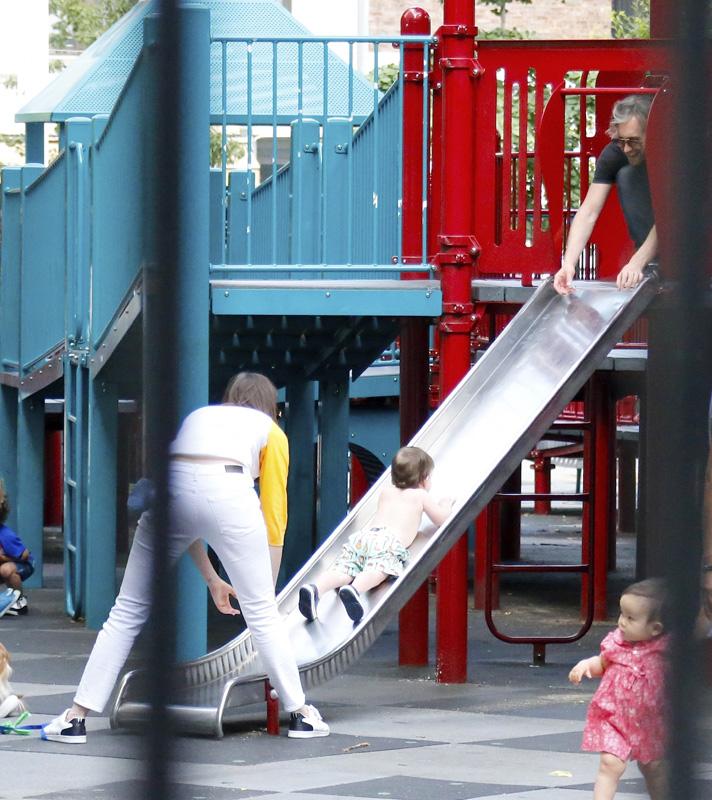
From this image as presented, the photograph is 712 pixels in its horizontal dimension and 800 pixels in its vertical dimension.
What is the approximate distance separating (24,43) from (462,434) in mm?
17991

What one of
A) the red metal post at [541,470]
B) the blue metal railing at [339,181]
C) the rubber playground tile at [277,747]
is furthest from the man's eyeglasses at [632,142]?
the red metal post at [541,470]

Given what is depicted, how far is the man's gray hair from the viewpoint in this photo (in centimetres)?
760

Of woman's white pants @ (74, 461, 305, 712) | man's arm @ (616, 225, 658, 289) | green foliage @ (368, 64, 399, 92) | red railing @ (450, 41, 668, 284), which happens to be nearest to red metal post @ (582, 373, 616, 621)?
red railing @ (450, 41, 668, 284)

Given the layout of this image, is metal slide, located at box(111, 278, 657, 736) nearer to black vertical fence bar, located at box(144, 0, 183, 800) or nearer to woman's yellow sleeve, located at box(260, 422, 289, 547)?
woman's yellow sleeve, located at box(260, 422, 289, 547)

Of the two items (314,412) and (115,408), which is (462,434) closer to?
(115,408)

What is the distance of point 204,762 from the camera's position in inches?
246

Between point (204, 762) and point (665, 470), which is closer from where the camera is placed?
point (665, 470)

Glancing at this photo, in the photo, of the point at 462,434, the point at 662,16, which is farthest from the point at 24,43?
the point at 662,16

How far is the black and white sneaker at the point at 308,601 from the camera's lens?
7.26 meters

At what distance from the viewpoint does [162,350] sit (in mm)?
1434

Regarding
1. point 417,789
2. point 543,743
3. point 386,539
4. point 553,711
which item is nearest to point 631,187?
point 386,539

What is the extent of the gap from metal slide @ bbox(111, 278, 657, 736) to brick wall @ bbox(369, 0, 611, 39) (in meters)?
24.9

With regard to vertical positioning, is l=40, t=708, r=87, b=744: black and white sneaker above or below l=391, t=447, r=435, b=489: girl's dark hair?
below

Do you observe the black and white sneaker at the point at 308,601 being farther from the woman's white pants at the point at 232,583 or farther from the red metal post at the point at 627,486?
the red metal post at the point at 627,486
